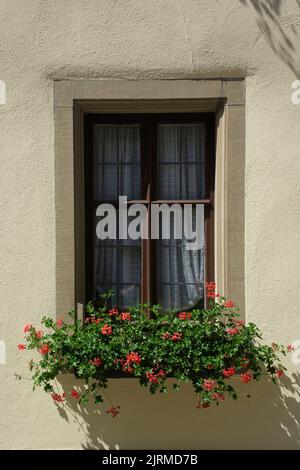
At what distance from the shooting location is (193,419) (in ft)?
16.2

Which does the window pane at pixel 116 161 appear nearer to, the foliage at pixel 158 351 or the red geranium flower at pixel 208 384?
the foliage at pixel 158 351

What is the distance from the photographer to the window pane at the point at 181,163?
5.28m

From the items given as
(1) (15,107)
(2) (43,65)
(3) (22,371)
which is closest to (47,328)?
(3) (22,371)

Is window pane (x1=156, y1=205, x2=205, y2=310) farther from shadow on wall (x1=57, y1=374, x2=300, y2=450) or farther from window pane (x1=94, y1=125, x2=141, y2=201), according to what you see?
shadow on wall (x1=57, y1=374, x2=300, y2=450)

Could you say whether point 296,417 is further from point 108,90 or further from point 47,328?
point 108,90

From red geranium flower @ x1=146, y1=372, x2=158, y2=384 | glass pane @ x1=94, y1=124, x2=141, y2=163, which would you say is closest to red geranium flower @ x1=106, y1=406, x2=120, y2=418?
red geranium flower @ x1=146, y1=372, x2=158, y2=384

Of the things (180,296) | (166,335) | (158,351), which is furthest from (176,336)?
(180,296)

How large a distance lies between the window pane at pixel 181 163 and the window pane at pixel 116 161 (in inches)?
9.2

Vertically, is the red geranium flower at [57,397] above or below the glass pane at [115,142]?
below

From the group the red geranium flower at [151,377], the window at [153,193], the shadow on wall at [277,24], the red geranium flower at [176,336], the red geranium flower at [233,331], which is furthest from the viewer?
the window at [153,193]

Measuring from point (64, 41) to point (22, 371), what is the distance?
2897mm

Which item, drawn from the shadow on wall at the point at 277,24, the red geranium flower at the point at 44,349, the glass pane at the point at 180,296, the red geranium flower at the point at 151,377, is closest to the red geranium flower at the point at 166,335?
the red geranium flower at the point at 151,377

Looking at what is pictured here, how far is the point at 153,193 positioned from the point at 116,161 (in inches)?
18.1

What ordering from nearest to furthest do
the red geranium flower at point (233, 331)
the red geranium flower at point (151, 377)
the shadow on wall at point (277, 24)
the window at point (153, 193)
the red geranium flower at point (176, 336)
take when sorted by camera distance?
the red geranium flower at point (151, 377) → the red geranium flower at point (176, 336) → the red geranium flower at point (233, 331) → the shadow on wall at point (277, 24) → the window at point (153, 193)
